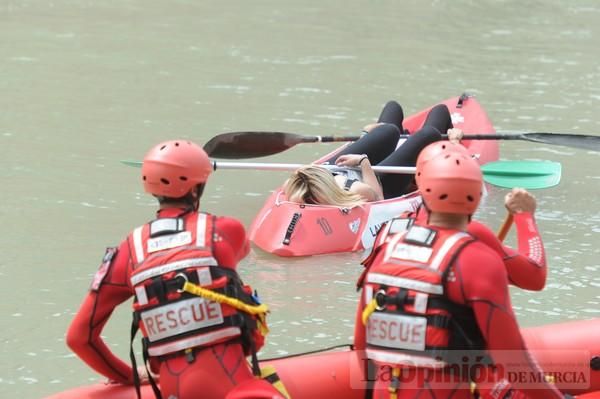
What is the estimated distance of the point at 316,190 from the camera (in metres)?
6.66

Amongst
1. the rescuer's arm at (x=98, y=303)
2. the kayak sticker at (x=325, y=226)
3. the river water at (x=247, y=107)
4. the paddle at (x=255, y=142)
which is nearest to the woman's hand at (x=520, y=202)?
the rescuer's arm at (x=98, y=303)

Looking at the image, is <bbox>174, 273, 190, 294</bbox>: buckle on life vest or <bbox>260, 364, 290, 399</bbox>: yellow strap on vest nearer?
<bbox>174, 273, 190, 294</bbox>: buckle on life vest

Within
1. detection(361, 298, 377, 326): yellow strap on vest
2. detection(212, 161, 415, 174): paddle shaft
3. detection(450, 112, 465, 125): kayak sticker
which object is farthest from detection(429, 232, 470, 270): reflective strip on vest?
detection(450, 112, 465, 125): kayak sticker

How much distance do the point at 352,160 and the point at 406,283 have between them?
3.84 meters

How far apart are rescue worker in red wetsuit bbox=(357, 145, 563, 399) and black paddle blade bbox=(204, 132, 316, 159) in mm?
4216

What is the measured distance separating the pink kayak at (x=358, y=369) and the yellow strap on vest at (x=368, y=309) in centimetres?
26

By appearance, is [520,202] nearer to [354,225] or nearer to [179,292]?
[179,292]

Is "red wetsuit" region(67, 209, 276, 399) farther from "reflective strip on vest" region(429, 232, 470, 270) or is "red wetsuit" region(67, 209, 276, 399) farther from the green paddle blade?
the green paddle blade

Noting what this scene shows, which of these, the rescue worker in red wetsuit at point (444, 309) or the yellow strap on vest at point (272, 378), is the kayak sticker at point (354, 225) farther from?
the rescue worker in red wetsuit at point (444, 309)

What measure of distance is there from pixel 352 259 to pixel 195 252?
10.4ft

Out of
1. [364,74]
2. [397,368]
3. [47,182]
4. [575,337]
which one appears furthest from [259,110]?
[397,368]

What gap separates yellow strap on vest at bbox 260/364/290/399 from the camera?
3719 mm

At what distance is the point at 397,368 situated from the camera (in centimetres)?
333

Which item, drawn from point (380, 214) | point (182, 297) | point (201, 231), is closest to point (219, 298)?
point (182, 297)
